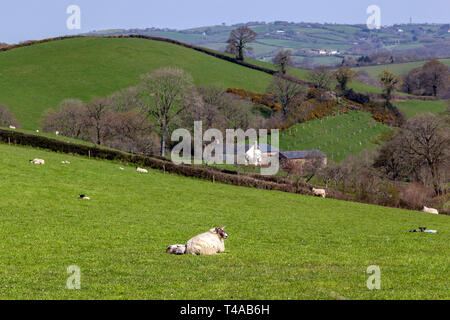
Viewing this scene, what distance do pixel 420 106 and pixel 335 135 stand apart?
2126 inches

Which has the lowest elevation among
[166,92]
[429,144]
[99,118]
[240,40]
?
[429,144]

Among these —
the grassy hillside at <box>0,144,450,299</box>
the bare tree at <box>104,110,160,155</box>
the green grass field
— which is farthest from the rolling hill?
the grassy hillside at <box>0,144,450,299</box>

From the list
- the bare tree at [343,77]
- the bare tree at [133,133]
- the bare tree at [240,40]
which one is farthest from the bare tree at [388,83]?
the bare tree at [133,133]

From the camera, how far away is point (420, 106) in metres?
159

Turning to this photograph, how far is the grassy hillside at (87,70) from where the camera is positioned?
4793 inches

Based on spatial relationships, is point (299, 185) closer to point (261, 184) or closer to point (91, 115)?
point (261, 184)

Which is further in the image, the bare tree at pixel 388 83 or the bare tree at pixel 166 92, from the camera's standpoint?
the bare tree at pixel 388 83

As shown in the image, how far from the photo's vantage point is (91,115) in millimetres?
100375

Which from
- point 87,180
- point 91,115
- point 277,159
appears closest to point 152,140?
point 91,115

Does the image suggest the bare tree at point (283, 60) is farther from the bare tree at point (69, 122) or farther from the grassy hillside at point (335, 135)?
the bare tree at point (69, 122)

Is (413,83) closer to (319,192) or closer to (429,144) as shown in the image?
(429,144)

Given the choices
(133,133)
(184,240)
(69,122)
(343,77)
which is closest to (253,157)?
(133,133)

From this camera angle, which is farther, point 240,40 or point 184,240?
point 240,40

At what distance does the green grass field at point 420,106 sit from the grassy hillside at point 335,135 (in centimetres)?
2481
